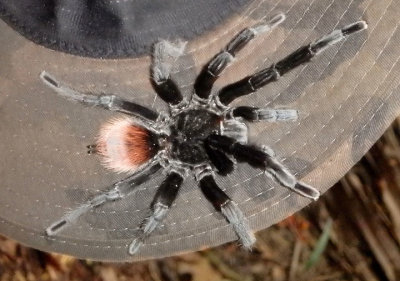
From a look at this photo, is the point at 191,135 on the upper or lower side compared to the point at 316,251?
upper

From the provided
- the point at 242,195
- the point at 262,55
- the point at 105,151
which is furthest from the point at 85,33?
the point at 242,195

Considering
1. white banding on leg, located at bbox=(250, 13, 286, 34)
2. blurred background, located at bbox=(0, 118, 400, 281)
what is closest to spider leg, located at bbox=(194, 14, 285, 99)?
white banding on leg, located at bbox=(250, 13, 286, 34)

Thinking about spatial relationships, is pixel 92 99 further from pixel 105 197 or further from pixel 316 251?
pixel 316 251

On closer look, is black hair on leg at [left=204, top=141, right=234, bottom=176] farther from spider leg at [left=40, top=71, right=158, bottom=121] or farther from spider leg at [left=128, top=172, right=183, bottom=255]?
spider leg at [left=40, top=71, right=158, bottom=121]

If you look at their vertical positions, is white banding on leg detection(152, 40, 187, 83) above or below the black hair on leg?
above

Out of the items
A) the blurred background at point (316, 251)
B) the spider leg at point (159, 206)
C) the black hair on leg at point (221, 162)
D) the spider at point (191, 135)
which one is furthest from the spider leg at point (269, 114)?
the blurred background at point (316, 251)

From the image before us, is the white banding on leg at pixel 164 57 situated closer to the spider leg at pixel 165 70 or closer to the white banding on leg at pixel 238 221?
the spider leg at pixel 165 70

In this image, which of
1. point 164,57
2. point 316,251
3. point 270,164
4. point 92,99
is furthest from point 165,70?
point 316,251
